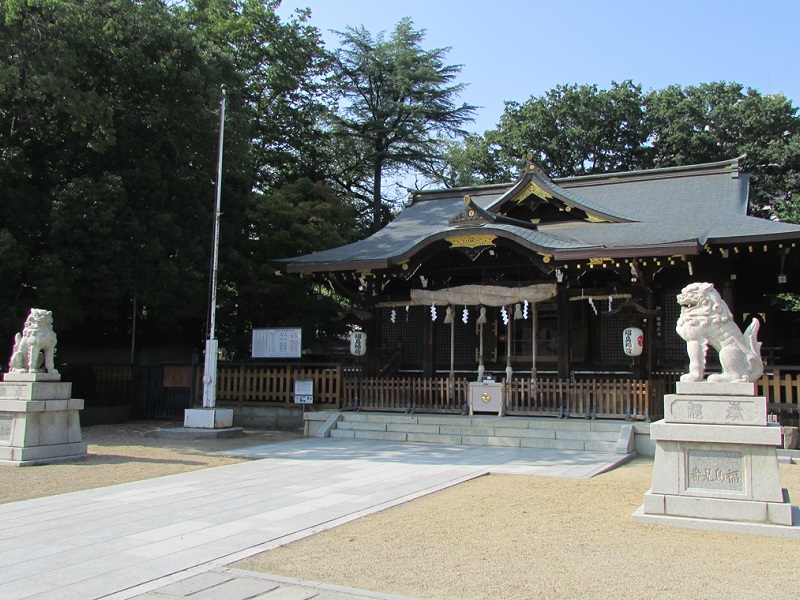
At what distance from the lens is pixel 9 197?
14.2 m

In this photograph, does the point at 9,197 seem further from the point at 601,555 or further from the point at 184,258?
the point at 601,555

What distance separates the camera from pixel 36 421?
10.3 meters

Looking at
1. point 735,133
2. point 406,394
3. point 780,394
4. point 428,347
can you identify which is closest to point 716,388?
point 780,394

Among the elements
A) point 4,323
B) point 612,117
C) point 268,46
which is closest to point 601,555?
point 4,323

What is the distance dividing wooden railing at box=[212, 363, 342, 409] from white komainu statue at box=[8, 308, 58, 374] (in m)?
5.92

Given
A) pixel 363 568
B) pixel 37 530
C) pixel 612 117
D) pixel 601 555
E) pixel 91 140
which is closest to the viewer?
pixel 363 568

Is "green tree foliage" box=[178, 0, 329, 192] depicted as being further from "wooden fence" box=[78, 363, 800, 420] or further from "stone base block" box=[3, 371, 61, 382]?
"stone base block" box=[3, 371, 61, 382]

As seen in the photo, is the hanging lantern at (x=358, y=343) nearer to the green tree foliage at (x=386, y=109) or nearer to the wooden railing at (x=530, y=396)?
the wooden railing at (x=530, y=396)

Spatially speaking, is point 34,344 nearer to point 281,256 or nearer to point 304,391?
point 304,391

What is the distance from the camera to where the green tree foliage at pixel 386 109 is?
3094 cm

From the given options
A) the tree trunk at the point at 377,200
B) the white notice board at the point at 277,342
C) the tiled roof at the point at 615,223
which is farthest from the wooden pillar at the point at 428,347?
the tree trunk at the point at 377,200

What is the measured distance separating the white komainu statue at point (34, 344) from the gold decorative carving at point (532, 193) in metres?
11.0

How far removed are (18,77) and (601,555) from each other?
13.6 m

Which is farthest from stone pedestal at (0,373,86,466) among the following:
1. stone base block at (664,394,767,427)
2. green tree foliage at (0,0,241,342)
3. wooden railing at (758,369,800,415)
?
wooden railing at (758,369,800,415)
